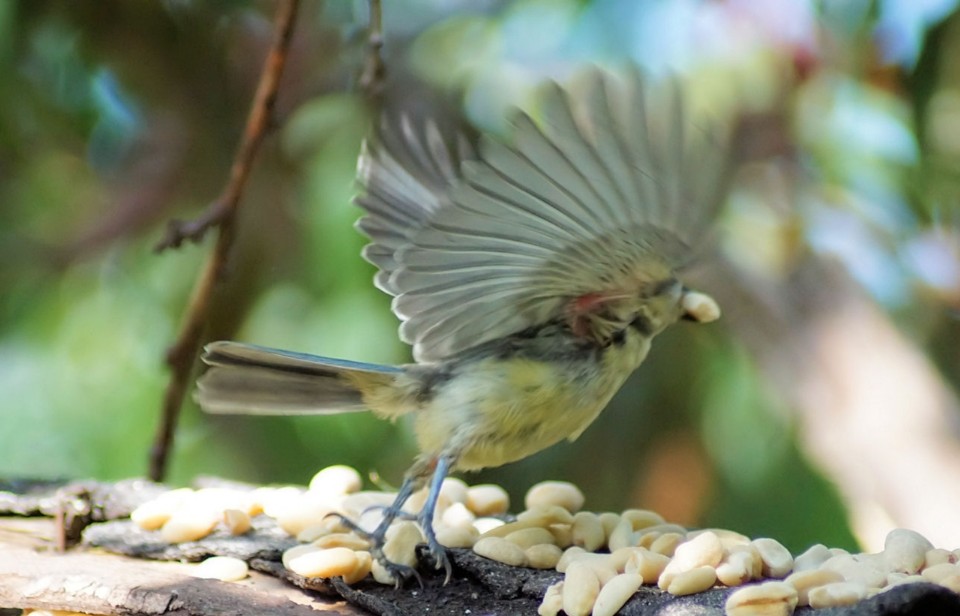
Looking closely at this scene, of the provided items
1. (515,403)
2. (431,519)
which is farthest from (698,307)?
(431,519)

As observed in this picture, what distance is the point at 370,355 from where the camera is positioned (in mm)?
2922

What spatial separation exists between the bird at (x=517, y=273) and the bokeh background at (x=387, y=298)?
1138 mm

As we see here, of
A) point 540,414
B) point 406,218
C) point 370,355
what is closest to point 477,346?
point 540,414

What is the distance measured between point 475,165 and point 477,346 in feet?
1.38

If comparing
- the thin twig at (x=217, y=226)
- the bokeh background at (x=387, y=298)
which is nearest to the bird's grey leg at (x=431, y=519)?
the thin twig at (x=217, y=226)

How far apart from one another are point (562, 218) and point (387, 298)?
68.0 inches

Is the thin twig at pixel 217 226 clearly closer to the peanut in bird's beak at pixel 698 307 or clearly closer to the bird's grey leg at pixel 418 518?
the bird's grey leg at pixel 418 518

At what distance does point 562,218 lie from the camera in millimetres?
1338

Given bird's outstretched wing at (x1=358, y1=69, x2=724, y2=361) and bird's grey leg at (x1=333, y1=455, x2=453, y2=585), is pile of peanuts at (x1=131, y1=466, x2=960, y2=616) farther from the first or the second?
bird's outstretched wing at (x1=358, y1=69, x2=724, y2=361)

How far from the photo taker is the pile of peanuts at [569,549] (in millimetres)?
1226

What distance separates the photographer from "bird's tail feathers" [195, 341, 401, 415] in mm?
1642

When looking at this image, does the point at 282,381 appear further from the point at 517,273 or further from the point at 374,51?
the point at 374,51

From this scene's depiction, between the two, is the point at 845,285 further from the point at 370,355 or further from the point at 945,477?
the point at 370,355

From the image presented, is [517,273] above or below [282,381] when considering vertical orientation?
above
